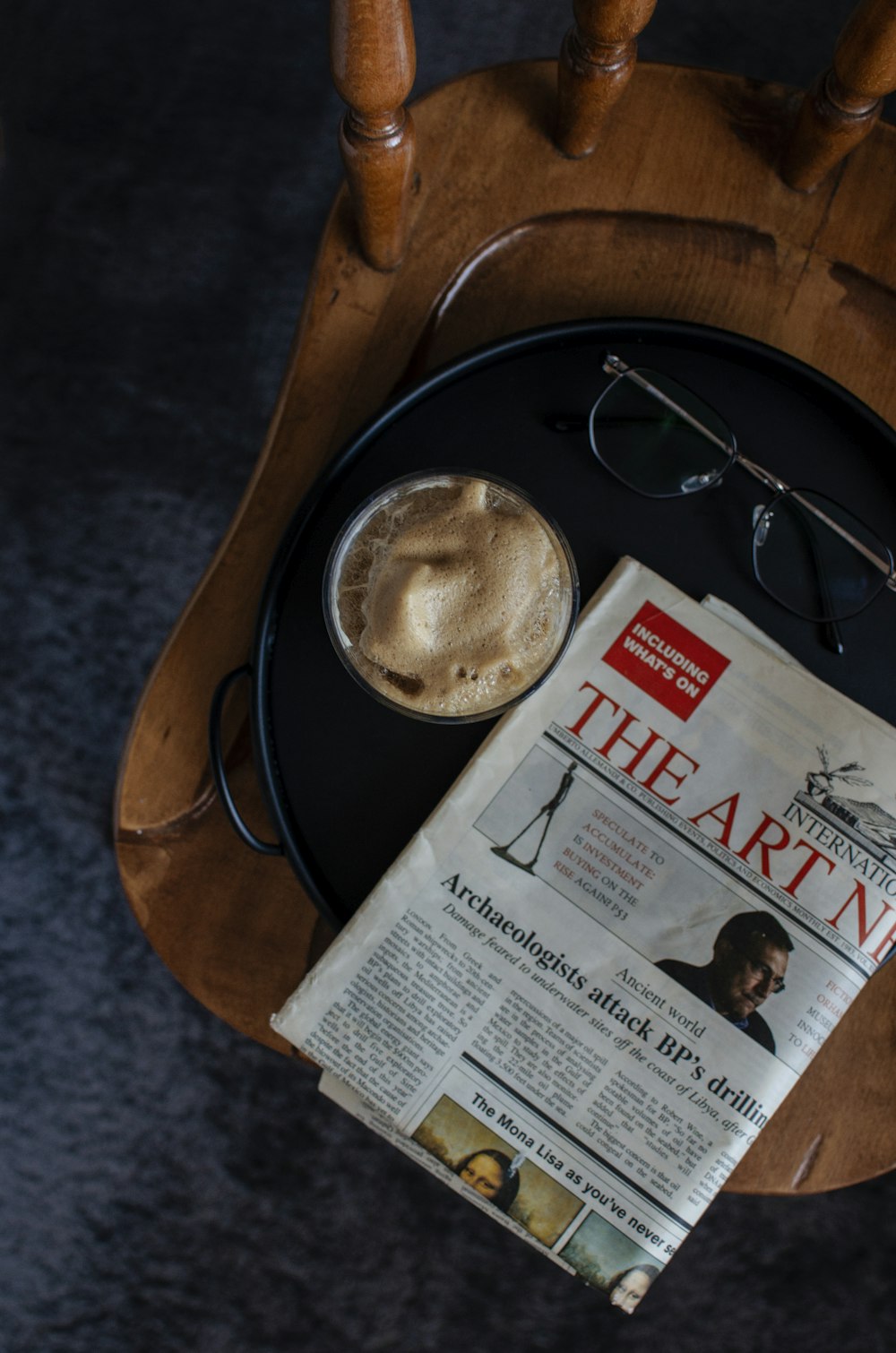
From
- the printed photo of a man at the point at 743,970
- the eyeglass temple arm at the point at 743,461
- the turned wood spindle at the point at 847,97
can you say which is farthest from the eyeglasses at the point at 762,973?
the turned wood spindle at the point at 847,97

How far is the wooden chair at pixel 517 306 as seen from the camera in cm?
60

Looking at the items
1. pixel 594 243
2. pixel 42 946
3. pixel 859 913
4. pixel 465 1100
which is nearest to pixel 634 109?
pixel 594 243

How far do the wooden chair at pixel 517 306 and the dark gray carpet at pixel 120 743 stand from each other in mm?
357

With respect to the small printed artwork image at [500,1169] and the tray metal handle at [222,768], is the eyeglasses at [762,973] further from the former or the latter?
the tray metal handle at [222,768]

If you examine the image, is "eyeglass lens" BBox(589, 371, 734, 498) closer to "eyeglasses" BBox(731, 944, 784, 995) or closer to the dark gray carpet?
"eyeglasses" BBox(731, 944, 784, 995)

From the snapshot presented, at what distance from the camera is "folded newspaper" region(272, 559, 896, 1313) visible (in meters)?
0.57

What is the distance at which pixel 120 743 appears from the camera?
0.95 metres

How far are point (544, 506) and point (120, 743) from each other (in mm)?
554

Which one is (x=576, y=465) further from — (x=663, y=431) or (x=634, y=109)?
(x=634, y=109)

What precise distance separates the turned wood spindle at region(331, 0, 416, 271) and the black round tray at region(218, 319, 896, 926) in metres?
0.10

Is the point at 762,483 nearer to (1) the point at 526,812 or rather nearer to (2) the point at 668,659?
(2) the point at 668,659

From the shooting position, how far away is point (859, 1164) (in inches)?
23.4

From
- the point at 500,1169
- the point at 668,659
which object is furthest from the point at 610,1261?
the point at 668,659

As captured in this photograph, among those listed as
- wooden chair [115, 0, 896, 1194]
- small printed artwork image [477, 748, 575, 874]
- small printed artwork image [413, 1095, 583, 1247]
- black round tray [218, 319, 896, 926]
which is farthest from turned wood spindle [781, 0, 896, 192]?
small printed artwork image [413, 1095, 583, 1247]
